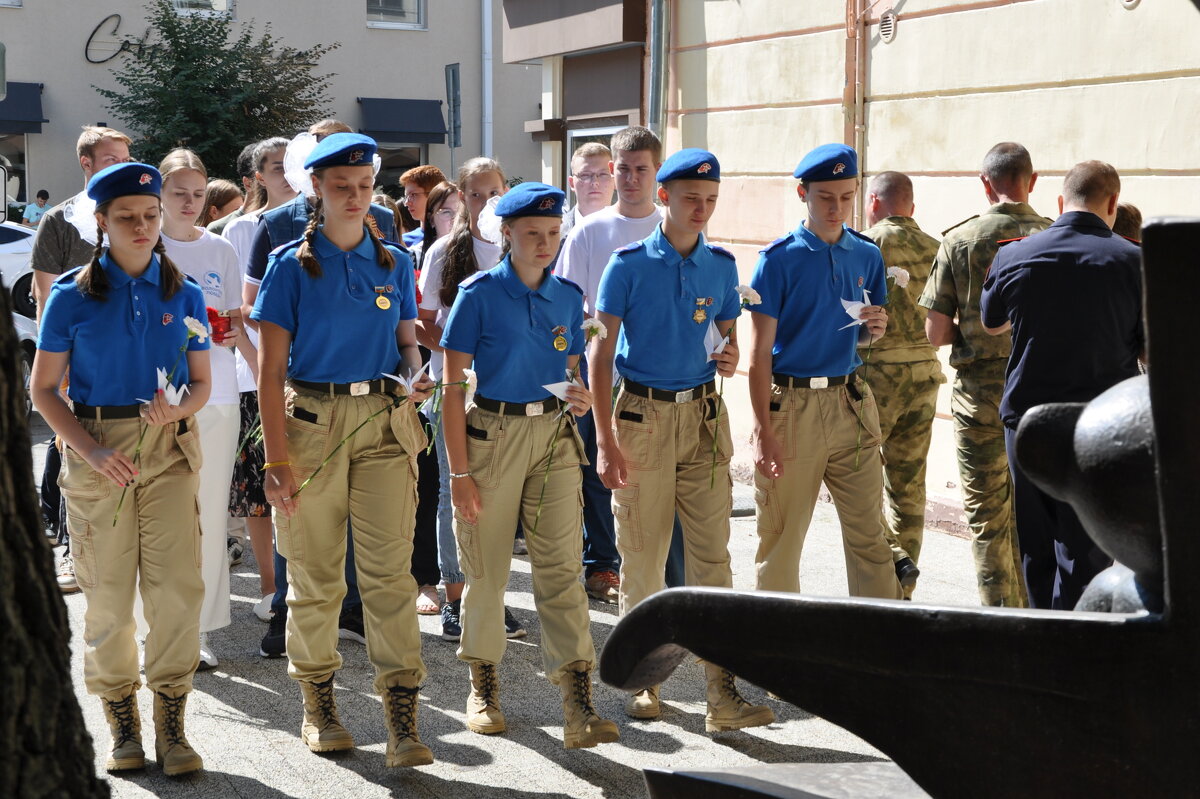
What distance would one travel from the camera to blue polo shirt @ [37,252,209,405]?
168 inches

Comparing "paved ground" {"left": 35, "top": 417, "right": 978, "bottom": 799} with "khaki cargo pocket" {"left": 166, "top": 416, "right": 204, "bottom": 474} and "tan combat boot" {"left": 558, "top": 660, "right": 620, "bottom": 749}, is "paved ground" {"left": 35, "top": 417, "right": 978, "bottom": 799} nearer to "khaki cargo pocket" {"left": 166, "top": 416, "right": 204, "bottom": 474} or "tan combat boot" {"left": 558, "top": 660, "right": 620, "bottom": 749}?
"tan combat boot" {"left": 558, "top": 660, "right": 620, "bottom": 749}

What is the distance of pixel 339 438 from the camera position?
176 inches

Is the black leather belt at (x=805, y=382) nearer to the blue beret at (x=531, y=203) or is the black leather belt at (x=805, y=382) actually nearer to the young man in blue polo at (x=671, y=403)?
the young man in blue polo at (x=671, y=403)

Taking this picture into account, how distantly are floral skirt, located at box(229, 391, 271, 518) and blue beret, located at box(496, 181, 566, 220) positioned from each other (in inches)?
77.9

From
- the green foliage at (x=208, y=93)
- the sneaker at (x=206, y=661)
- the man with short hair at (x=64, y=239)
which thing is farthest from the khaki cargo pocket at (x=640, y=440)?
the green foliage at (x=208, y=93)

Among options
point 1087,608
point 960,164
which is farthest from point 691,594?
point 960,164

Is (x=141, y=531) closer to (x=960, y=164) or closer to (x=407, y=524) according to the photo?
(x=407, y=524)

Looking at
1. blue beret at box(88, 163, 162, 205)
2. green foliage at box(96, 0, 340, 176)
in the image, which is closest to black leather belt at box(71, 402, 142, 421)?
blue beret at box(88, 163, 162, 205)

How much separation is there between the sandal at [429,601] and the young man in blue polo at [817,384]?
5.68 feet

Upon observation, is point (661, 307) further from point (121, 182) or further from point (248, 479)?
point (248, 479)

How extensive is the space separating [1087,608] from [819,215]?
11.9 feet

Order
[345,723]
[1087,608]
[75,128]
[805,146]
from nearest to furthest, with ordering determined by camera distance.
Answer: [1087,608] < [345,723] < [805,146] < [75,128]

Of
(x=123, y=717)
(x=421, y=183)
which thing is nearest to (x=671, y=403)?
(x=123, y=717)

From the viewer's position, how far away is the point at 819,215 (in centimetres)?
504
